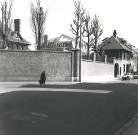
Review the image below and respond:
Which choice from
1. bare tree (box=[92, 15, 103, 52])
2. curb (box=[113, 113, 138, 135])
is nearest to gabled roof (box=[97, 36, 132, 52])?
bare tree (box=[92, 15, 103, 52])

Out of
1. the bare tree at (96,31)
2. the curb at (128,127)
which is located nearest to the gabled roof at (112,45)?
the bare tree at (96,31)

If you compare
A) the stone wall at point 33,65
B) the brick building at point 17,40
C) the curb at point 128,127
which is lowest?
the curb at point 128,127

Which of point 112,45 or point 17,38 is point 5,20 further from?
point 112,45

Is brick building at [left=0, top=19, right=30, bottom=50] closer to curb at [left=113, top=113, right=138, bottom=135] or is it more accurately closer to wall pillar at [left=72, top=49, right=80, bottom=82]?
wall pillar at [left=72, top=49, right=80, bottom=82]

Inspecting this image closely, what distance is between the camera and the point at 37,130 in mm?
8250

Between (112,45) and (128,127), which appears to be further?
(112,45)

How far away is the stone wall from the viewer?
34062mm

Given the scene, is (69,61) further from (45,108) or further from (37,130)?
(37,130)

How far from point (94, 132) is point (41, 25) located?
40.4 meters

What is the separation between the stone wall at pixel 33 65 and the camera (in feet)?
112

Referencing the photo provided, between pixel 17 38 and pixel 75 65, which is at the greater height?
pixel 17 38

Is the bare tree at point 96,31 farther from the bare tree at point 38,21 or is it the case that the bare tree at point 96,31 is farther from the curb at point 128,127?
the curb at point 128,127

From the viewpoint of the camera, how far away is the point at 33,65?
34.4 metres

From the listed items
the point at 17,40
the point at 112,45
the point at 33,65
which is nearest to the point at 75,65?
the point at 33,65
